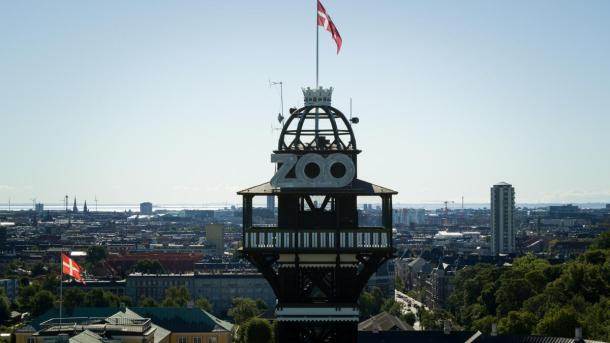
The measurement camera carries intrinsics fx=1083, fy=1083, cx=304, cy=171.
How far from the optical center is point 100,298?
445 feet

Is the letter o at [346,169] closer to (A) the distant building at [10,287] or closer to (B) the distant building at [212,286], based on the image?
(B) the distant building at [212,286]

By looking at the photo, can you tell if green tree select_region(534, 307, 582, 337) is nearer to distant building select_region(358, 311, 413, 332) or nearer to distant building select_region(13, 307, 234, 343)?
distant building select_region(358, 311, 413, 332)

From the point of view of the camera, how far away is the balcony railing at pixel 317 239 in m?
35.5

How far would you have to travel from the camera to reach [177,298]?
145625 millimetres

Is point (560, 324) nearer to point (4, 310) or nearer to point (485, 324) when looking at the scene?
point (485, 324)

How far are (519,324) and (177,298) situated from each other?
61030 millimetres

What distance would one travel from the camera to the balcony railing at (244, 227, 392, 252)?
35531mm

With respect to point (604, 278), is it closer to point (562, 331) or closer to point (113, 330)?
point (562, 331)

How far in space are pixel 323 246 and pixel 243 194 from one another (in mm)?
3264

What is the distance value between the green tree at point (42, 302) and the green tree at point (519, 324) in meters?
64.9

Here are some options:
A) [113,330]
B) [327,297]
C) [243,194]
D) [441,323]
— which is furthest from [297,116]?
[441,323]

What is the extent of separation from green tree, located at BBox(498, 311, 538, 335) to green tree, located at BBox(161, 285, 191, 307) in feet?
169

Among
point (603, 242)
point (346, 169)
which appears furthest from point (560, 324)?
point (603, 242)

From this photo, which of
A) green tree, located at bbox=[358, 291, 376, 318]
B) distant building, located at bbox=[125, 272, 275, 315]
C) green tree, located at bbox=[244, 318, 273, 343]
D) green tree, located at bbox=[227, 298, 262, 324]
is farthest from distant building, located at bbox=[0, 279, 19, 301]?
green tree, located at bbox=[244, 318, 273, 343]
